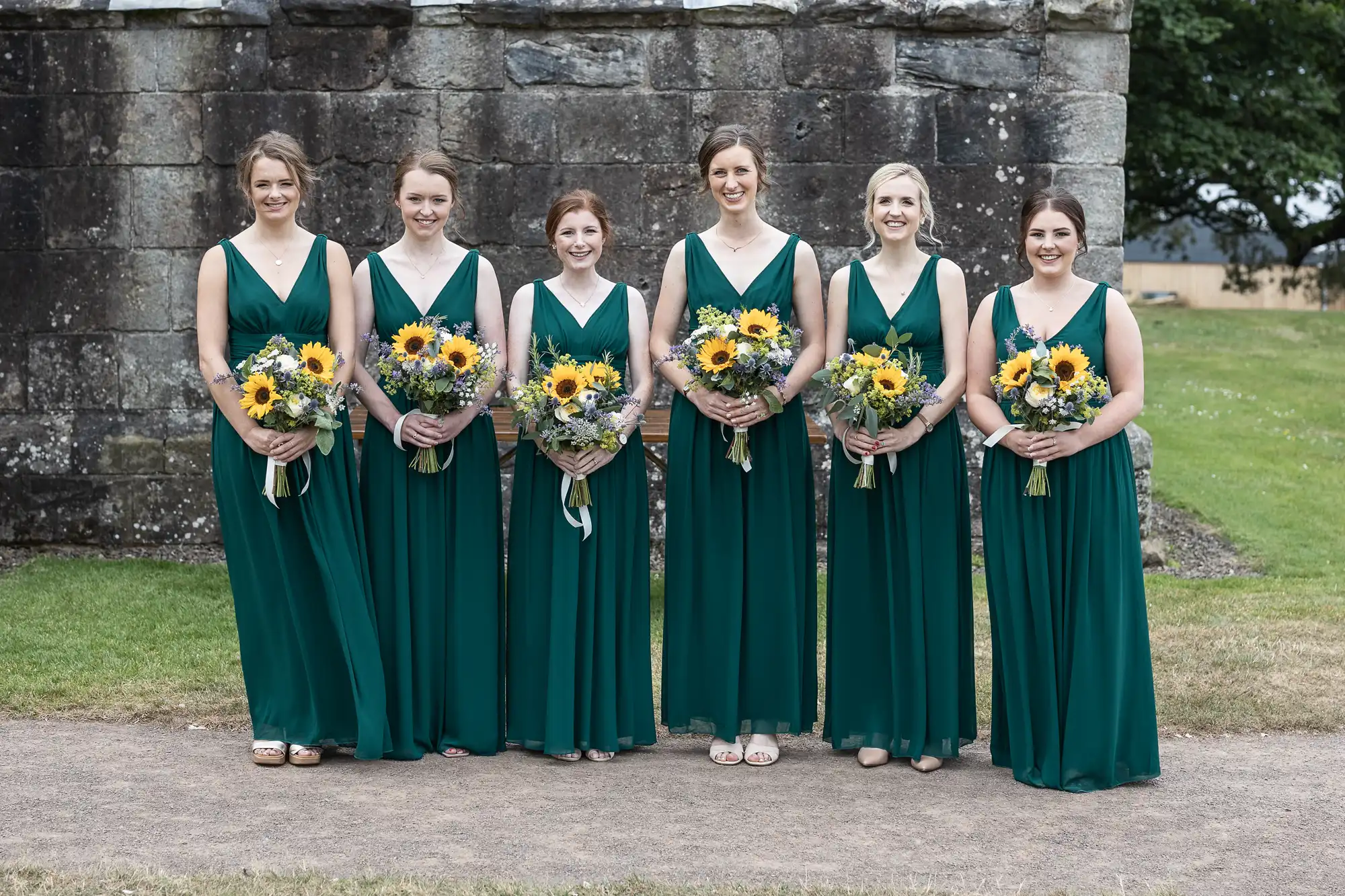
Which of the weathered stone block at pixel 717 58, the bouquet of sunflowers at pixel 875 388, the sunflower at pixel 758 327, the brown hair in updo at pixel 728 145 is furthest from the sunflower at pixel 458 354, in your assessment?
the weathered stone block at pixel 717 58

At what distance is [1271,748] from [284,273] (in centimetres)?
430

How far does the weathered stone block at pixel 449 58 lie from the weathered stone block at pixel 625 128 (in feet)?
1.52

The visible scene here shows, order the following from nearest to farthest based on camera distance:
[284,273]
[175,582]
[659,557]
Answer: [284,273], [175,582], [659,557]

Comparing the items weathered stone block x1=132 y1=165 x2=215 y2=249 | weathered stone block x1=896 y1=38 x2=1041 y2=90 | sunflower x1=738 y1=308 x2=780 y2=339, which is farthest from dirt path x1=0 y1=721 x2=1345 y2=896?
weathered stone block x1=896 y1=38 x2=1041 y2=90

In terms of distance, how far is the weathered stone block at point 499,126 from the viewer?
917 centimetres

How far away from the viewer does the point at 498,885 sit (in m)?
4.46

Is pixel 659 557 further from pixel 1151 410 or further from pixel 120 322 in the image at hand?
pixel 1151 410

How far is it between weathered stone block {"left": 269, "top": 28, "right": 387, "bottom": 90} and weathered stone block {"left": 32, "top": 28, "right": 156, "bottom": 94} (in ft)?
2.58

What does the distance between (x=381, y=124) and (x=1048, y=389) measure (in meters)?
5.19

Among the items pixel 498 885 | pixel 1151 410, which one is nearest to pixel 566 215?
pixel 498 885

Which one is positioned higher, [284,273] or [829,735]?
[284,273]

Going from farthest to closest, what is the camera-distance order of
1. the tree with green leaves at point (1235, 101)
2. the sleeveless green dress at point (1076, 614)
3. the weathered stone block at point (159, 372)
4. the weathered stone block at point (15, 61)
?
the tree with green leaves at point (1235, 101) < the weathered stone block at point (159, 372) < the weathered stone block at point (15, 61) < the sleeveless green dress at point (1076, 614)

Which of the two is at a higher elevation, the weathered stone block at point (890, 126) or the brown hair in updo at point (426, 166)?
the weathered stone block at point (890, 126)

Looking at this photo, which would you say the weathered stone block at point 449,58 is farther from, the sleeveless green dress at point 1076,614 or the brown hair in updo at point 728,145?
the sleeveless green dress at point 1076,614
